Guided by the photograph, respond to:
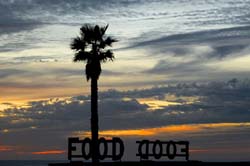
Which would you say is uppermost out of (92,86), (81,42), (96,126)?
(81,42)

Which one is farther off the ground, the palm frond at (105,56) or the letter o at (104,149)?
the palm frond at (105,56)

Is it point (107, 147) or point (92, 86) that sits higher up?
point (92, 86)

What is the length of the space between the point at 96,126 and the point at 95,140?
1662mm

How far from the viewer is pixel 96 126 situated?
59094 millimetres

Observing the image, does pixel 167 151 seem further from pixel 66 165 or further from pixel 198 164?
pixel 66 165

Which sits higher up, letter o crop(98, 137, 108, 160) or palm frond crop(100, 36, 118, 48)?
palm frond crop(100, 36, 118, 48)

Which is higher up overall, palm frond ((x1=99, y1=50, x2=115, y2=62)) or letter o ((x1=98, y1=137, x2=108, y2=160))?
palm frond ((x1=99, y1=50, x2=115, y2=62))

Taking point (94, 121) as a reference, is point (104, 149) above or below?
below

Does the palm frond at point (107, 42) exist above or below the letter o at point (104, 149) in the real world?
above

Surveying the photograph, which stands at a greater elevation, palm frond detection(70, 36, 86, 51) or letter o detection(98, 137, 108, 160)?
palm frond detection(70, 36, 86, 51)

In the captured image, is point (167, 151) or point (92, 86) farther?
point (167, 151)

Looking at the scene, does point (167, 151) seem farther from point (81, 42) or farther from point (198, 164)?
point (81, 42)

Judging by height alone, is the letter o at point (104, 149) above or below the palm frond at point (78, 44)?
below

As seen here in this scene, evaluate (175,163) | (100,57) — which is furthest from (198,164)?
(100,57)
